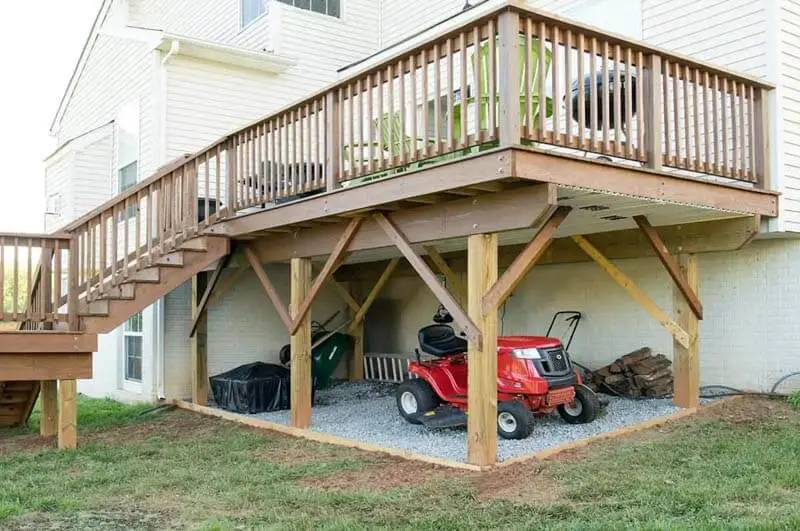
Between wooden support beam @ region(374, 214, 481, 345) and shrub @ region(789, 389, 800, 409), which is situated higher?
wooden support beam @ region(374, 214, 481, 345)

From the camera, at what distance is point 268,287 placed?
847 cm

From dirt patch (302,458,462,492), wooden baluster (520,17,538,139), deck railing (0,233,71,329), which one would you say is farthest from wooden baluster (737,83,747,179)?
deck railing (0,233,71,329)

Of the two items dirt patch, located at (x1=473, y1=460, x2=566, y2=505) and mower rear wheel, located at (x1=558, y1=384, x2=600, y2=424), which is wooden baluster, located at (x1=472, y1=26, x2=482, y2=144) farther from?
mower rear wheel, located at (x1=558, y1=384, x2=600, y2=424)

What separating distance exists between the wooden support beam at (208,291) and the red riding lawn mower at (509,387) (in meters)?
3.00

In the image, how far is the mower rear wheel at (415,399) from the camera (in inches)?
297

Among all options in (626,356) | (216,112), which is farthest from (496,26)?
(216,112)

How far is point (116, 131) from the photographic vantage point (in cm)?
1254

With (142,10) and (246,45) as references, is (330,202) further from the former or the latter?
(142,10)

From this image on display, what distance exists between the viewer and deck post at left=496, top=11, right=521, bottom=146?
199 inches

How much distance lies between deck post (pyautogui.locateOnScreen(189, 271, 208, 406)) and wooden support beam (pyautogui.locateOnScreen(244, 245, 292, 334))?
1.49 m

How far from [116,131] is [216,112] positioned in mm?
2279

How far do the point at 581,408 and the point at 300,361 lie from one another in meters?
2.88

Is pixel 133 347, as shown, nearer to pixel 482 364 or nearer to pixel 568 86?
pixel 482 364

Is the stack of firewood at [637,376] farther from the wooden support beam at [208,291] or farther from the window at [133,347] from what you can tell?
the window at [133,347]
